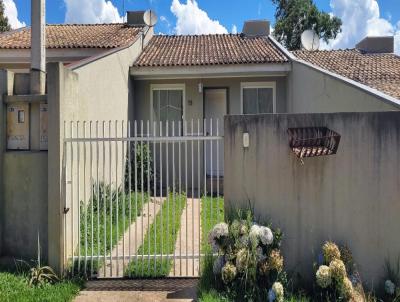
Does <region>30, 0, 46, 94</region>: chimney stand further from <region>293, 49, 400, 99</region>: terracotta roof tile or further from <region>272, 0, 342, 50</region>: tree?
<region>272, 0, 342, 50</region>: tree

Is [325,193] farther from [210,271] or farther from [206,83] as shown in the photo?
[206,83]

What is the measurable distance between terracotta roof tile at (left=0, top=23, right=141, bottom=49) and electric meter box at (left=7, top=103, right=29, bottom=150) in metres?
6.70

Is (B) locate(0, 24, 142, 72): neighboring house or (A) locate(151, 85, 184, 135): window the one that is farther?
(A) locate(151, 85, 184, 135): window

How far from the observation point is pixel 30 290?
5270 millimetres

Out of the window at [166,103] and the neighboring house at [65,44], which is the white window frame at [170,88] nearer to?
the window at [166,103]

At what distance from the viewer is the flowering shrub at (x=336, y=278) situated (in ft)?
15.1

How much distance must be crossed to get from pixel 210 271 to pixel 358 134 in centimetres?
264

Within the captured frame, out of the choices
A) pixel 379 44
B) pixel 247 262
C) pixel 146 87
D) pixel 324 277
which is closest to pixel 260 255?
pixel 247 262

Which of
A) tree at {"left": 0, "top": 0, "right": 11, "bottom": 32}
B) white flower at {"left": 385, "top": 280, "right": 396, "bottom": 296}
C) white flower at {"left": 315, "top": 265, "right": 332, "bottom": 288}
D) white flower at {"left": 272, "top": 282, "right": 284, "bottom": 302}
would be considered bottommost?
white flower at {"left": 385, "top": 280, "right": 396, "bottom": 296}

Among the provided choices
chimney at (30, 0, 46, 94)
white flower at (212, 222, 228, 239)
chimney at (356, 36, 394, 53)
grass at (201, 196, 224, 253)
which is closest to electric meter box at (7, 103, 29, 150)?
chimney at (30, 0, 46, 94)

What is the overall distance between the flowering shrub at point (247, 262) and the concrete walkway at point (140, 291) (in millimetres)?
615

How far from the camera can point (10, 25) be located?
28.9 meters

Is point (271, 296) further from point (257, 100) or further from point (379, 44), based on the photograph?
point (379, 44)

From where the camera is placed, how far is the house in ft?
20.0
